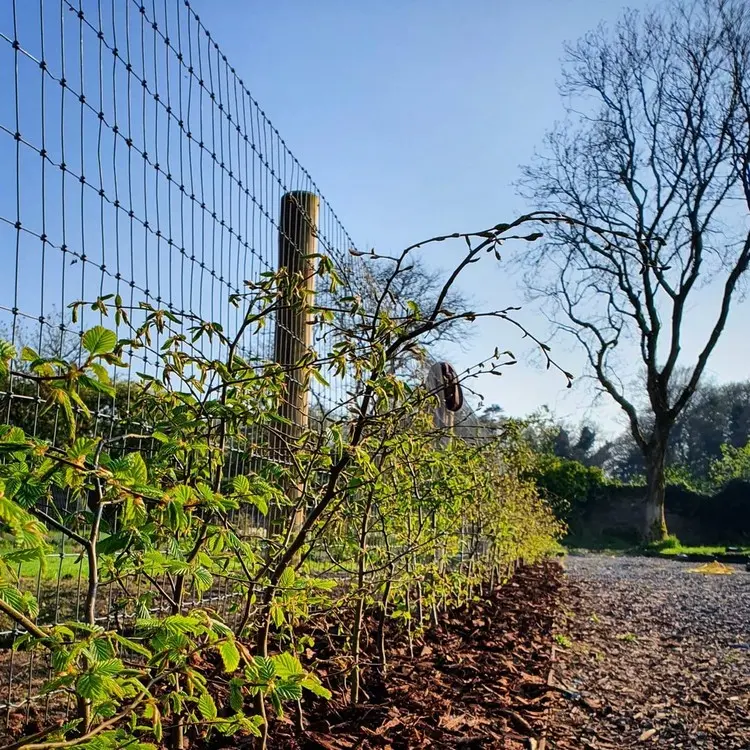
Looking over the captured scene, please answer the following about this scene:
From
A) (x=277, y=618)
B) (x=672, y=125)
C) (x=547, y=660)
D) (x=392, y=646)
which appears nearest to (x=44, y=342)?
(x=277, y=618)

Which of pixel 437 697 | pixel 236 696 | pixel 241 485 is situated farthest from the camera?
pixel 437 697

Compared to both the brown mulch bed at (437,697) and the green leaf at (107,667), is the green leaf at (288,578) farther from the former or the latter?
the green leaf at (107,667)

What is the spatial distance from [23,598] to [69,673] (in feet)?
0.47

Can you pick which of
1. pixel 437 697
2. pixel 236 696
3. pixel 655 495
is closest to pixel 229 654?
pixel 236 696

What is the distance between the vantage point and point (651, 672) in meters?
4.34

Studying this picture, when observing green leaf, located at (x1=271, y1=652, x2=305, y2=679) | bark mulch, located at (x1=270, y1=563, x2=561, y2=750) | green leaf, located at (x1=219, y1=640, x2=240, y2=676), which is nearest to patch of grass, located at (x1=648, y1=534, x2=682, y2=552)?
bark mulch, located at (x1=270, y1=563, x2=561, y2=750)

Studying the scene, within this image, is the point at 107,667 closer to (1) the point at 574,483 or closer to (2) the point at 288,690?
(2) the point at 288,690

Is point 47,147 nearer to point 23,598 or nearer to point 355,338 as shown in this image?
point 355,338

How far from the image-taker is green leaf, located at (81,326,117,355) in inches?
38.6

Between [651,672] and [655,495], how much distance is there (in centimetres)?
1658

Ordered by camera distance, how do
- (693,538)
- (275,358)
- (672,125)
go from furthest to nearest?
(693,538), (672,125), (275,358)

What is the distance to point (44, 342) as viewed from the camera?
2.24 m

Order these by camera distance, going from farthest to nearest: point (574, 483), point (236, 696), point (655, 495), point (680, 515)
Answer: point (680, 515), point (574, 483), point (655, 495), point (236, 696)

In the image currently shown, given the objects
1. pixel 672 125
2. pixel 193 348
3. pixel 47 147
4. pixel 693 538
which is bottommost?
pixel 693 538
